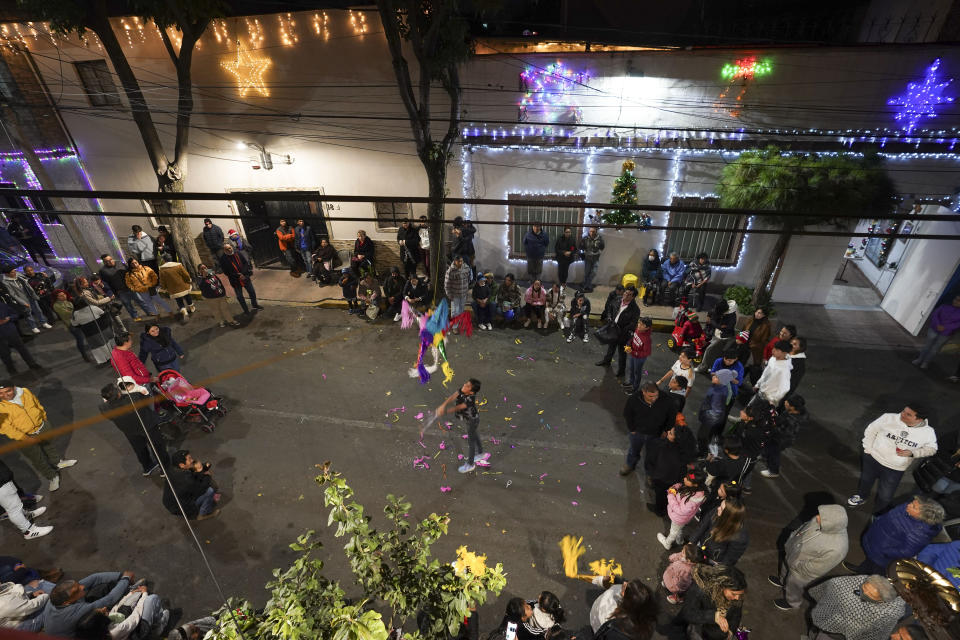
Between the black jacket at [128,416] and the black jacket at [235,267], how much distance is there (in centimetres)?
477

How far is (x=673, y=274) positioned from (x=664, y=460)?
677 cm

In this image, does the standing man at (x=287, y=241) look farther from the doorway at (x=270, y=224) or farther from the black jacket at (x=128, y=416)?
the black jacket at (x=128, y=416)

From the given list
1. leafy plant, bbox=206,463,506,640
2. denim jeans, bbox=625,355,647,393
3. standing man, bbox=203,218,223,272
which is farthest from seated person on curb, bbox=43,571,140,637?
standing man, bbox=203,218,223,272

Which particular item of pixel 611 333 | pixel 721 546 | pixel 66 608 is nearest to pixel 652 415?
pixel 721 546

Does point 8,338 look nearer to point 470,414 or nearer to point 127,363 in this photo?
point 127,363

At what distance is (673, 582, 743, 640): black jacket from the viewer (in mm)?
3971

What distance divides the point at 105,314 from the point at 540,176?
409 inches

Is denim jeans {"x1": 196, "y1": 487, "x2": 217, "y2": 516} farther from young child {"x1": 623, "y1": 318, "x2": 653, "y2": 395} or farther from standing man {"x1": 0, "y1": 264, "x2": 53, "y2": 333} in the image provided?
standing man {"x1": 0, "y1": 264, "x2": 53, "y2": 333}

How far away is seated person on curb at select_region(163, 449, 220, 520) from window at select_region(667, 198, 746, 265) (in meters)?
11.3

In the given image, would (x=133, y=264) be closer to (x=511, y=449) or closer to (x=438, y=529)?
(x=511, y=449)

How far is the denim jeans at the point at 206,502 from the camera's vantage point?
6.09 meters

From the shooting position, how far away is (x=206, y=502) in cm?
611

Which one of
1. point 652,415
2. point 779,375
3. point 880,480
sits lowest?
point 880,480

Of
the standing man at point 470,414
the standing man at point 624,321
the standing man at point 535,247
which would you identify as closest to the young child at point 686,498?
the standing man at point 470,414
